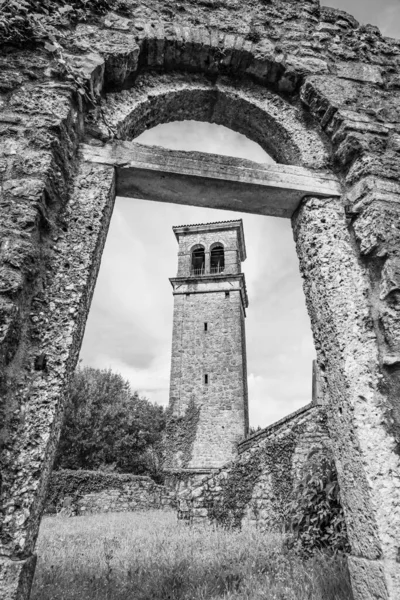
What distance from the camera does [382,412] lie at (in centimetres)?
212

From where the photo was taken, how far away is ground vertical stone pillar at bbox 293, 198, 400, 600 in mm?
1842

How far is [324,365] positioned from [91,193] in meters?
2.05

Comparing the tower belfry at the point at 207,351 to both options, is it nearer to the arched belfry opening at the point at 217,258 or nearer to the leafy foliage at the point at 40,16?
the arched belfry opening at the point at 217,258

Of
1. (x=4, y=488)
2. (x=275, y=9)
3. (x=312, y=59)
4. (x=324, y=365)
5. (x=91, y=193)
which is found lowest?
(x=4, y=488)

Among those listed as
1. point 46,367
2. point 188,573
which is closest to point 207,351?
point 188,573

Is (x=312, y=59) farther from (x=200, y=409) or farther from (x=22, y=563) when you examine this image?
(x=200, y=409)

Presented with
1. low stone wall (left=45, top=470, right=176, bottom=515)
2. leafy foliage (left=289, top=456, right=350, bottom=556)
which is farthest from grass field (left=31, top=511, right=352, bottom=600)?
low stone wall (left=45, top=470, right=176, bottom=515)

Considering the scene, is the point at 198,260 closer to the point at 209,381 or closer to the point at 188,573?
the point at 209,381

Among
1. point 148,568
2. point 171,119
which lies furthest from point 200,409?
point 171,119

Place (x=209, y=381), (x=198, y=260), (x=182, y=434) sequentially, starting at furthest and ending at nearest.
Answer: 1. (x=198, y=260)
2. (x=209, y=381)
3. (x=182, y=434)

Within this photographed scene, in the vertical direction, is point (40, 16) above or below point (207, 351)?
below

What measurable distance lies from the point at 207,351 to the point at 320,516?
1726cm

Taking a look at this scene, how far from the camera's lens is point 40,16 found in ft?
10.00

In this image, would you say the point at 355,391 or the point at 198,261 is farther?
the point at 198,261
